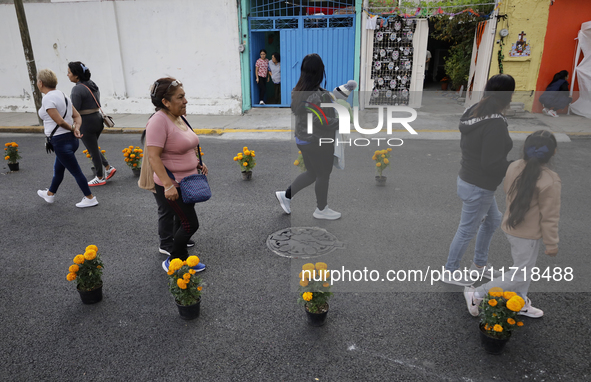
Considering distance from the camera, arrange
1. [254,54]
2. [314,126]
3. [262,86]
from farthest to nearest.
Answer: [262,86]
[254,54]
[314,126]

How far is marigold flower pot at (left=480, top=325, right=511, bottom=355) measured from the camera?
2.75 metres

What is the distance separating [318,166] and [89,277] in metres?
2.67

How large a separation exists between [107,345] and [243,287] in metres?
1.21

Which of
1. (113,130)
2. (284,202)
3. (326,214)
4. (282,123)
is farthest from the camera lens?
(282,123)

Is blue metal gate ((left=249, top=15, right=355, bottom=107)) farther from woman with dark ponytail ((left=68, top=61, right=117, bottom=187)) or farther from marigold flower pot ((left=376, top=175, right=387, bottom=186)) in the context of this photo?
woman with dark ponytail ((left=68, top=61, right=117, bottom=187))

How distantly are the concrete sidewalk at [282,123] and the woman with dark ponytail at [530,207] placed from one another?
7.15 m

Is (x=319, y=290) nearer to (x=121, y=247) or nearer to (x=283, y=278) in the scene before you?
(x=283, y=278)

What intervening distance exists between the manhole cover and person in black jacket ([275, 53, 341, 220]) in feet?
1.46

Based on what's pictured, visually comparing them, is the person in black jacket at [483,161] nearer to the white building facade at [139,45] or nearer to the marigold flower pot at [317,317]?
the marigold flower pot at [317,317]

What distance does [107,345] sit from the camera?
2980mm

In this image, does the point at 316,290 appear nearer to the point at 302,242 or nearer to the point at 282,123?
the point at 302,242

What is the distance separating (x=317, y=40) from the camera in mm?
12234

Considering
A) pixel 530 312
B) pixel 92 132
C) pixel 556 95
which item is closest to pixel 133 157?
pixel 92 132

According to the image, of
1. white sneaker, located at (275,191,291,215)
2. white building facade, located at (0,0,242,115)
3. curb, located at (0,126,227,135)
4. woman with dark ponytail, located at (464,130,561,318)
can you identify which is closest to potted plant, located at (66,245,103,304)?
white sneaker, located at (275,191,291,215)
